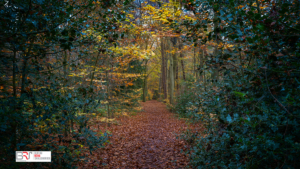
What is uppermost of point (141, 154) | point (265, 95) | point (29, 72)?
point (29, 72)

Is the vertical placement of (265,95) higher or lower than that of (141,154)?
higher

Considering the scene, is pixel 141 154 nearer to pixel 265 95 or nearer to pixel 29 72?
pixel 29 72

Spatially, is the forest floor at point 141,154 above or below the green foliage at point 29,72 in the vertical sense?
below

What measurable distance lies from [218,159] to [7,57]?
14.8 feet

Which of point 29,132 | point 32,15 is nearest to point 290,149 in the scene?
point 29,132

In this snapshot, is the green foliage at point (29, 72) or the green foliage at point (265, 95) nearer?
the green foliage at point (265, 95)

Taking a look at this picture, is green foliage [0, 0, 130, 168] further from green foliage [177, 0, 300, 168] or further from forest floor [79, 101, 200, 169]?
green foliage [177, 0, 300, 168]

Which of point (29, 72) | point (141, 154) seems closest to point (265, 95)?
point (29, 72)

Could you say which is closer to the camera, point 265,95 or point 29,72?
point 265,95

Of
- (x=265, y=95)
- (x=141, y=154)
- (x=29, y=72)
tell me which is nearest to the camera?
(x=265, y=95)

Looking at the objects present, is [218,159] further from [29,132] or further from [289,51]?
[29,132]

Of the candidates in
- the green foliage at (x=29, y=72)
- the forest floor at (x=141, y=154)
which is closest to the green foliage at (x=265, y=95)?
the forest floor at (x=141, y=154)

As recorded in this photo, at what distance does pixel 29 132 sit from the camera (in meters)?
3.09

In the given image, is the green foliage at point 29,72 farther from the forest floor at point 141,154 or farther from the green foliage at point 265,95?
the green foliage at point 265,95
